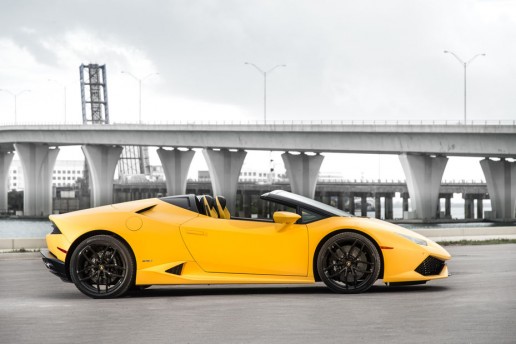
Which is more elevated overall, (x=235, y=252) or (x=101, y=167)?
(x=101, y=167)

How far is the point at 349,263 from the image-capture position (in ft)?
34.6

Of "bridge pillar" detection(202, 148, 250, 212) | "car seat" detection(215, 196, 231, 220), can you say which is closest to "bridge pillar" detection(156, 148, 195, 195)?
"bridge pillar" detection(202, 148, 250, 212)

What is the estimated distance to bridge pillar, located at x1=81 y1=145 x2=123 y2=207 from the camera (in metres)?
93.0

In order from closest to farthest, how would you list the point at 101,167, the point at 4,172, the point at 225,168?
the point at 225,168 → the point at 101,167 → the point at 4,172

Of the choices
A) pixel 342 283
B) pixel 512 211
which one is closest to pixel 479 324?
pixel 342 283

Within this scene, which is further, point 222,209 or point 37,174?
point 37,174

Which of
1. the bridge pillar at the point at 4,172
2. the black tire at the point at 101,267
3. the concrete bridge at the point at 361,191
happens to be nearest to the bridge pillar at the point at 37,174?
the bridge pillar at the point at 4,172

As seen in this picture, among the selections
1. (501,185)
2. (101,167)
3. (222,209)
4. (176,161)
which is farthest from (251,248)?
(101,167)

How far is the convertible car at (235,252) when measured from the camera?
10539mm

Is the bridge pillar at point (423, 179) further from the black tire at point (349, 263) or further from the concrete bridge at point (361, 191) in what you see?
the black tire at point (349, 263)

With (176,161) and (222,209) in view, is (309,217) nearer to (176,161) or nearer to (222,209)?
(222,209)

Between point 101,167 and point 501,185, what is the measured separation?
128 feet

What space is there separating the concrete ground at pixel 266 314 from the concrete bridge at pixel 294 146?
57.9 m

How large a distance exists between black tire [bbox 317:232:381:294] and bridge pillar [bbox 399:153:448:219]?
6391 cm
